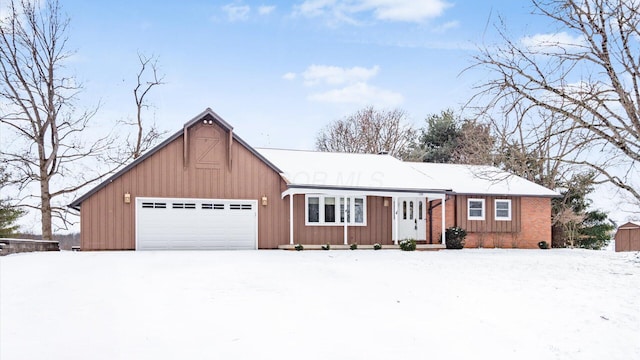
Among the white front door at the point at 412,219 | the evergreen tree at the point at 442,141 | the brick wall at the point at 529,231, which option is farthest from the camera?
the evergreen tree at the point at 442,141

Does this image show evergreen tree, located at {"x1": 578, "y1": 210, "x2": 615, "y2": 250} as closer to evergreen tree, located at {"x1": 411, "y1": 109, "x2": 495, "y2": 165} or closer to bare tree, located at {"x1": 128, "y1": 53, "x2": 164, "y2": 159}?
evergreen tree, located at {"x1": 411, "y1": 109, "x2": 495, "y2": 165}

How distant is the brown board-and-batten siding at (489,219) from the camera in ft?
84.5

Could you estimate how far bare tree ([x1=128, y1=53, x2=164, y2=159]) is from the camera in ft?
103

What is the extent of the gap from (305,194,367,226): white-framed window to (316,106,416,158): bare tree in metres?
18.0

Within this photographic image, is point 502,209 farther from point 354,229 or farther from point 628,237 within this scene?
point 628,237

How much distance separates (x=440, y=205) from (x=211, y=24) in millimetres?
12140

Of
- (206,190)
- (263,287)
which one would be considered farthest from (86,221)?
(263,287)

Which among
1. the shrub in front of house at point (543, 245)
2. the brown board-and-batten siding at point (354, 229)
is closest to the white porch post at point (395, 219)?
the brown board-and-batten siding at point (354, 229)

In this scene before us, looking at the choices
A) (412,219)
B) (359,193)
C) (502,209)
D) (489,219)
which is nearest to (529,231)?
(502,209)

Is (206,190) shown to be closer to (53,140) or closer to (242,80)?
(242,80)

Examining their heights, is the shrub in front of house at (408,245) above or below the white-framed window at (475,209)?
below

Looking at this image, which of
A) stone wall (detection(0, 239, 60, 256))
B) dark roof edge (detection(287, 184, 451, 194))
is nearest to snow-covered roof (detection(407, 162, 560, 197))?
dark roof edge (detection(287, 184, 451, 194))

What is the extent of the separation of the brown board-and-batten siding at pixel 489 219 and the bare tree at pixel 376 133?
50.0 ft

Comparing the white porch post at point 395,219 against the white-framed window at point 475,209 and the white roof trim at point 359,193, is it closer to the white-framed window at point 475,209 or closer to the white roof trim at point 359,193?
the white roof trim at point 359,193
